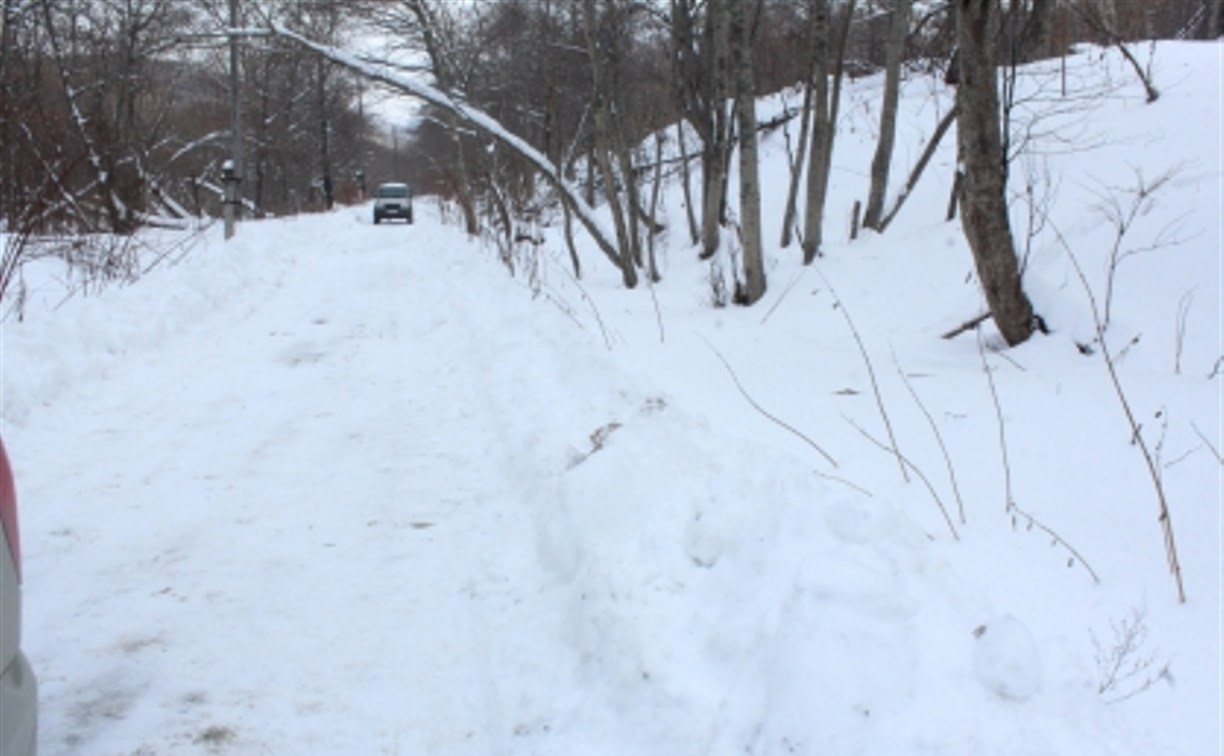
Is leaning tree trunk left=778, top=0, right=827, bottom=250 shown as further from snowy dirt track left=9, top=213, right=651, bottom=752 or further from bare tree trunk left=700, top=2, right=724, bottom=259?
snowy dirt track left=9, top=213, right=651, bottom=752

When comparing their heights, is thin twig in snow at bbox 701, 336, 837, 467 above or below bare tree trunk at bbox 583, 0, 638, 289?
below

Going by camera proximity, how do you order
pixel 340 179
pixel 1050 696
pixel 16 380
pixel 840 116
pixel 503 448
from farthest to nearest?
pixel 340 179 → pixel 840 116 → pixel 16 380 → pixel 503 448 → pixel 1050 696

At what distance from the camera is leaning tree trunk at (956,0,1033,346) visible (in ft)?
18.6

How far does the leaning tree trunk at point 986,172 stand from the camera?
18.6 ft

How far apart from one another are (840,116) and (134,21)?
47.4 ft

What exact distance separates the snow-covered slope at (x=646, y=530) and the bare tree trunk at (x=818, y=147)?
2.51 m

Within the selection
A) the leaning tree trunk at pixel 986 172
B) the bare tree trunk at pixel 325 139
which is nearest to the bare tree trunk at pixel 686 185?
the leaning tree trunk at pixel 986 172

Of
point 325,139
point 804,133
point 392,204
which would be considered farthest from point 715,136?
point 325,139

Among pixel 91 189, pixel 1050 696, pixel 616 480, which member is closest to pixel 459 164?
pixel 91 189

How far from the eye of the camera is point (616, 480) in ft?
13.8

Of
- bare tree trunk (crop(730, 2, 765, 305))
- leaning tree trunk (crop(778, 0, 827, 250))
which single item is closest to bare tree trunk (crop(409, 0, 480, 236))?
bare tree trunk (crop(730, 2, 765, 305))

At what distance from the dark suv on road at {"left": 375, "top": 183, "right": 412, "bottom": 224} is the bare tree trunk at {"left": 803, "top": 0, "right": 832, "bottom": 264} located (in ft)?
87.1

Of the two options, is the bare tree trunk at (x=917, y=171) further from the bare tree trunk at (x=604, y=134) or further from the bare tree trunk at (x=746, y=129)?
the bare tree trunk at (x=604, y=134)

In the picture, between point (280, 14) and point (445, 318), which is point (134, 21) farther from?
point (445, 318)
